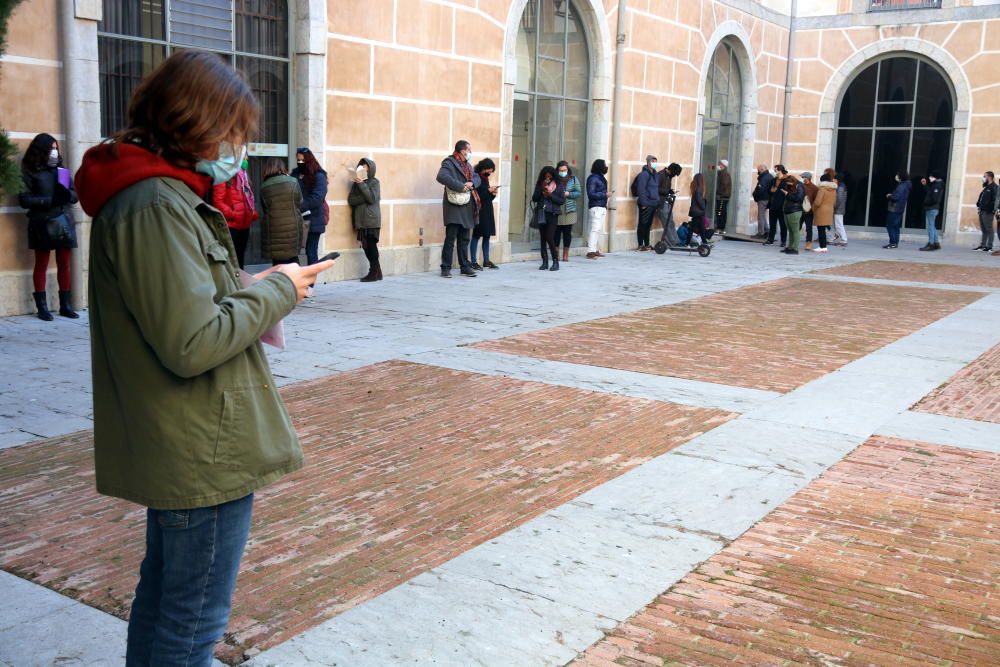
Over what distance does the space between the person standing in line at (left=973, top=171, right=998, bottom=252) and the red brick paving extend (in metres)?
17.7

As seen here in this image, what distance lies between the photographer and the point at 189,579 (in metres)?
2.26

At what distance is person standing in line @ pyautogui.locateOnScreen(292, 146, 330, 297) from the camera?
1195 centimetres

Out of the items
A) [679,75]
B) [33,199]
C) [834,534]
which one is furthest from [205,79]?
[679,75]

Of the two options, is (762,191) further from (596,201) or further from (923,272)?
(596,201)

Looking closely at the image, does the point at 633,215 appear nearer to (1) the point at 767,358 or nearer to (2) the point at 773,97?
(2) the point at 773,97

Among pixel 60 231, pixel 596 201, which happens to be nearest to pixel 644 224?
pixel 596 201

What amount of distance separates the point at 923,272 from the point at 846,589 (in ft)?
50.3

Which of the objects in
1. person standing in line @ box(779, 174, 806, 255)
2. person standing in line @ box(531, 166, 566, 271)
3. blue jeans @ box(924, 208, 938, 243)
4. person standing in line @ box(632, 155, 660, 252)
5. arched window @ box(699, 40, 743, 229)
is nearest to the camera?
person standing in line @ box(531, 166, 566, 271)

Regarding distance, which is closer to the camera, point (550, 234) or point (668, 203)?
point (550, 234)

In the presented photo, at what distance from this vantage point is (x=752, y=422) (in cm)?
665

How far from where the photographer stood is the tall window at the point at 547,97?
1727 centimetres

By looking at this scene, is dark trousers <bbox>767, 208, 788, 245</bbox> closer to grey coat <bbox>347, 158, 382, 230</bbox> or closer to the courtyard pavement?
grey coat <bbox>347, 158, 382, 230</bbox>

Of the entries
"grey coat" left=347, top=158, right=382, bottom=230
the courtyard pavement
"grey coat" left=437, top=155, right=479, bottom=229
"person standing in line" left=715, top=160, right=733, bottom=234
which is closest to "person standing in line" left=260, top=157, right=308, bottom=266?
the courtyard pavement

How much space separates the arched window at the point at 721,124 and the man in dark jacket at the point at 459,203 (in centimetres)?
1033
